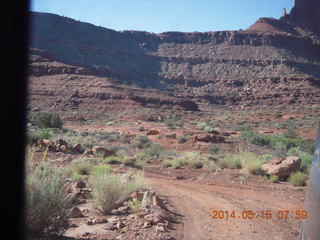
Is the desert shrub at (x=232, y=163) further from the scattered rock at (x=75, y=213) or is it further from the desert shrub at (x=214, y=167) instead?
the scattered rock at (x=75, y=213)

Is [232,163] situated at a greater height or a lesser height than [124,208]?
lesser

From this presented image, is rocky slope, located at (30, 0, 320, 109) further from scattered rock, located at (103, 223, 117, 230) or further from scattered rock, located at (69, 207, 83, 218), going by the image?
scattered rock, located at (103, 223, 117, 230)

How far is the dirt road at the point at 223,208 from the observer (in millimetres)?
4934

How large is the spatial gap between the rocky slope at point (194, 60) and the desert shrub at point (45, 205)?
5692cm

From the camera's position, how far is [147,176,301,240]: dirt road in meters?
4.93

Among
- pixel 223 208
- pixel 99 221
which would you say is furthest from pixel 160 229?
pixel 223 208

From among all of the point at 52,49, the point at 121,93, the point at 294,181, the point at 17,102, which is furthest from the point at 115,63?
the point at 294,181

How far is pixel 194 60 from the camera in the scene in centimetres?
8831

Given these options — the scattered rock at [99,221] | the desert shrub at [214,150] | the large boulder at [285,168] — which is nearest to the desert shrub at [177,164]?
the large boulder at [285,168]

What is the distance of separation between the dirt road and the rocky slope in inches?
2091

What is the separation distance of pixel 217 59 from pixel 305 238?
8757 centimetres

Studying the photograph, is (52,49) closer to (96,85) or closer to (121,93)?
(96,85)

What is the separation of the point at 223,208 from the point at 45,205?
3677 millimetres

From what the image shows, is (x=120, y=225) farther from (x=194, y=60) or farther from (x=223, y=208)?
(x=194, y=60)
